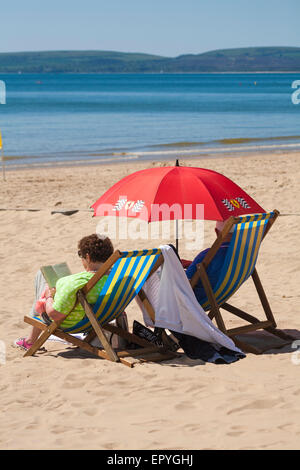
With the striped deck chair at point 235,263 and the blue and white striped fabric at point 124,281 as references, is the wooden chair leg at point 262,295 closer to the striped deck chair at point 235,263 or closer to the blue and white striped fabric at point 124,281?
the striped deck chair at point 235,263

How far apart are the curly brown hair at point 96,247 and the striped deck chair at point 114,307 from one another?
122 millimetres

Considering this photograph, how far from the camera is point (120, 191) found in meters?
5.11

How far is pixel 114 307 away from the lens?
472cm

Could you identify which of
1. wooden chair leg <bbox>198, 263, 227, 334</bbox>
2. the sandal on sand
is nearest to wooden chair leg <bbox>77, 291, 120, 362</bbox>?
the sandal on sand

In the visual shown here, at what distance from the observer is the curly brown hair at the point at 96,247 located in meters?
4.71

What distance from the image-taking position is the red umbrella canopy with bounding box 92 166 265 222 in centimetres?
488

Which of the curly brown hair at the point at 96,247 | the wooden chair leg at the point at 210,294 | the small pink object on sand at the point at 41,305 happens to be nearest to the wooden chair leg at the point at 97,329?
the curly brown hair at the point at 96,247

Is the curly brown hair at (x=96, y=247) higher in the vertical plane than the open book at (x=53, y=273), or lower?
higher

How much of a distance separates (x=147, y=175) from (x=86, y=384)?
5.36 feet

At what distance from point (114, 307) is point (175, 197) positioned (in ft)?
2.88

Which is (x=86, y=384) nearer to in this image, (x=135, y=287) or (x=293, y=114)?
(x=135, y=287)
